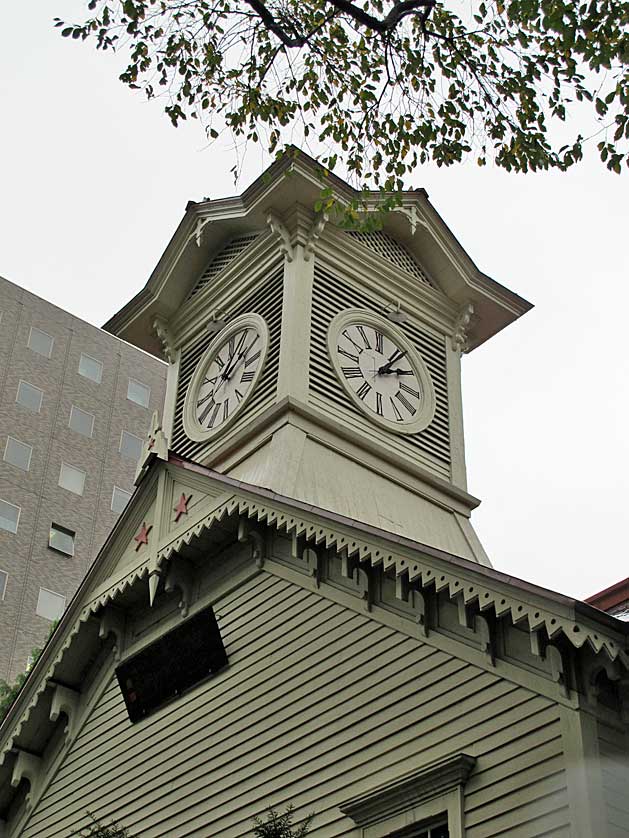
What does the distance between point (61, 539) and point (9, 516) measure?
2.71 metres

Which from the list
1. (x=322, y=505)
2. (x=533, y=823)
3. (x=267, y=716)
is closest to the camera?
(x=533, y=823)

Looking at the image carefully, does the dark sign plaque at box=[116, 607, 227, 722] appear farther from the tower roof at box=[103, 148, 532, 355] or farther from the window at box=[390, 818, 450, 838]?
the tower roof at box=[103, 148, 532, 355]

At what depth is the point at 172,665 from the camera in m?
16.8

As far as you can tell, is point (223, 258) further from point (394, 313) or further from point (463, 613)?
point (463, 613)

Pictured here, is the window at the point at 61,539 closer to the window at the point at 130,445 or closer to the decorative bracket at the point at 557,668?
the window at the point at 130,445

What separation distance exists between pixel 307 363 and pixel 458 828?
9089 millimetres

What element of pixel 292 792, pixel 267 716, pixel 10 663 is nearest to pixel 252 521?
pixel 267 716

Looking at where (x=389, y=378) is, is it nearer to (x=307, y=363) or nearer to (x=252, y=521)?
(x=307, y=363)

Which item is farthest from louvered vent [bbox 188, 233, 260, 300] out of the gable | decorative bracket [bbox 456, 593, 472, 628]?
decorative bracket [bbox 456, 593, 472, 628]

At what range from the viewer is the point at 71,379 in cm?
6188

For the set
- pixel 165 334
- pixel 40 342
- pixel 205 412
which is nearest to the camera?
pixel 205 412

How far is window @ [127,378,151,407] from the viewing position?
211ft

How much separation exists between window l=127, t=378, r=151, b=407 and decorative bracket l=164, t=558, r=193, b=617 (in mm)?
47531

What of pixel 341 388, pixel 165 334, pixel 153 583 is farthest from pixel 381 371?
pixel 153 583
